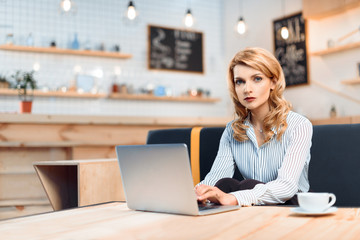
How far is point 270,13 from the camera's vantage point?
248 inches

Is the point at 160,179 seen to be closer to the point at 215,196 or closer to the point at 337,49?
the point at 215,196

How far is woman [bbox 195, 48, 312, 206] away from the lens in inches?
61.6

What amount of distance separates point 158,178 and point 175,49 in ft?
18.4

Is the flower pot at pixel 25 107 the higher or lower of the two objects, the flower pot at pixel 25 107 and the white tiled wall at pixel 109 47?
the lower

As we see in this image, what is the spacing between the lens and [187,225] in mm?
1016

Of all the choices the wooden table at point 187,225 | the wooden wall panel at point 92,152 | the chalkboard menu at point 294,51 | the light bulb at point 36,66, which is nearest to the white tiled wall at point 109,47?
the light bulb at point 36,66

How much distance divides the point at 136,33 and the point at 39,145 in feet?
11.2

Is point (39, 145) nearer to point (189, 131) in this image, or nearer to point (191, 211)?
point (189, 131)

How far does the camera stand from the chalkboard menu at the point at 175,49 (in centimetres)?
649

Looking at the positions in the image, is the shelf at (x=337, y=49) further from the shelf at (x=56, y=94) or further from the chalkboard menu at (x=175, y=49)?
the shelf at (x=56, y=94)

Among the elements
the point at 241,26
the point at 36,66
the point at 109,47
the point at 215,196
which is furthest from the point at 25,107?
the point at 241,26

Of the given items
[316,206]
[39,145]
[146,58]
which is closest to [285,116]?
[316,206]

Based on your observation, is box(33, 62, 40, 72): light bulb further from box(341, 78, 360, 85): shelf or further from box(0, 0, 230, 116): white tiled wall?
box(341, 78, 360, 85): shelf

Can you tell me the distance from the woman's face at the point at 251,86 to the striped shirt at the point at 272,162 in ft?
0.50
